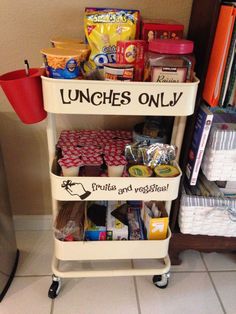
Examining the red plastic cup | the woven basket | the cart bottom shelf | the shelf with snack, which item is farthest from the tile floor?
the red plastic cup

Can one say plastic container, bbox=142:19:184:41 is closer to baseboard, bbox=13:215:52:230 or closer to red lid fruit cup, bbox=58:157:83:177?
red lid fruit cup, bbox=58:157:83:177

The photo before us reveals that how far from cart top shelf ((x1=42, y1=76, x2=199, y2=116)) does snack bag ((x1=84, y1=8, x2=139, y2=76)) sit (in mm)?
134

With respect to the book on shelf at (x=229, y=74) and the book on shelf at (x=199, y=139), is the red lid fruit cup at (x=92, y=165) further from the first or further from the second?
the book on shelf at (x=229, y=74)

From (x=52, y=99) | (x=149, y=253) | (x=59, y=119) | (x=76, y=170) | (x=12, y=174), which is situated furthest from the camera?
(x=12, y=174)

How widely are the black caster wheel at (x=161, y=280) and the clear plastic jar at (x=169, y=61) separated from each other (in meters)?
0.78

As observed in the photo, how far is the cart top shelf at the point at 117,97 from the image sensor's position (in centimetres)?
82

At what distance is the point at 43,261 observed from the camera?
1.34 m

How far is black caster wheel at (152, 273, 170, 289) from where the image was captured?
1.21m

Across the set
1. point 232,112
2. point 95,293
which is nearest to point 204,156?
point 232,112

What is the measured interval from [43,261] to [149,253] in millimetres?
513

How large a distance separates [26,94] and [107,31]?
0.31 meters

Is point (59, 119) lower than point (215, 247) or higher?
higher

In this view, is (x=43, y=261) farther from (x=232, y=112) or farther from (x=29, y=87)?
(x=232, y=112)

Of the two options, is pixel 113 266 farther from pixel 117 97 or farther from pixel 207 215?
pixel 117 97
